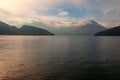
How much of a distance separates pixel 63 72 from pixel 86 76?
735cm

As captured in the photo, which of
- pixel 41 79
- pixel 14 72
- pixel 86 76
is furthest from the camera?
pixel 14 72

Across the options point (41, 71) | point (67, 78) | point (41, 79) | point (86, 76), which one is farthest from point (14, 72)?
point (86, 76)

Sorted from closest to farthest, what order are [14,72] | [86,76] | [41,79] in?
1. [41,79]
2. [86,76]
3. [14,72]

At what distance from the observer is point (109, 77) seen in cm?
4712

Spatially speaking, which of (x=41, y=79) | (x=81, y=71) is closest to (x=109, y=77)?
(x=81, y=71)

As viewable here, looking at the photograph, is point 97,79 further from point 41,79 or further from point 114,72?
point 41,79

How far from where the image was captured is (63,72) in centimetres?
5238

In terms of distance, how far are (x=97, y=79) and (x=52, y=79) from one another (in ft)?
36.1

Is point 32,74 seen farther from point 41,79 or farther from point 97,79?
point 97,79

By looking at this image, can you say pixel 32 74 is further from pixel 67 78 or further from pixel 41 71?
pixel 67 78

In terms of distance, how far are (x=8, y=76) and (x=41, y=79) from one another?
9.12 m

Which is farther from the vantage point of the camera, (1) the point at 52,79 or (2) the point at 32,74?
(2) the point at 32,74

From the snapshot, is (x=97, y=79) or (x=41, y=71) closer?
(x=97, y=79)

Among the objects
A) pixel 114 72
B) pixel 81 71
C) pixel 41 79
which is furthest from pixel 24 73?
pixel 114 72
